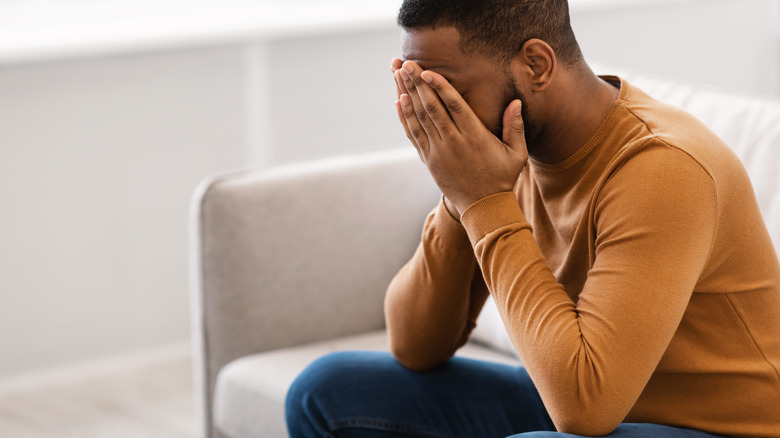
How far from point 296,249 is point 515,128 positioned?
0.73 metres

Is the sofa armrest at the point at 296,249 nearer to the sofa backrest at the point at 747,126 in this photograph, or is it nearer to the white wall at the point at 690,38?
the sofa backrest at the point at 747,126

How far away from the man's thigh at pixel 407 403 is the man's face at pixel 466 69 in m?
0.38

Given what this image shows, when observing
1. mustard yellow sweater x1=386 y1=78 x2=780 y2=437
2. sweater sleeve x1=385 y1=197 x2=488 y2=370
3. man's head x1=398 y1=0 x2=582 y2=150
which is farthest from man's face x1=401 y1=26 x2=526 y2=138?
sweater sleeve x1=385 y1=197 x2=488 y2=370

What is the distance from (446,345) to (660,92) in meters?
0.64

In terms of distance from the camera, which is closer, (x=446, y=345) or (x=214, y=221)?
(x=446, y=345)

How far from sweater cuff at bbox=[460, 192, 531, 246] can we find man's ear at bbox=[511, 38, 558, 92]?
13cm

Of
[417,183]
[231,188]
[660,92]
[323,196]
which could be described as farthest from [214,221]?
[660,92]

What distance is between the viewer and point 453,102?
44.5 inches

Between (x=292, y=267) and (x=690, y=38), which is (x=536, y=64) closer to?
(x=292, y=267)

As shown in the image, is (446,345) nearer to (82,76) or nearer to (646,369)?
(646,369)

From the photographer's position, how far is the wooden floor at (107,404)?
7.55 ft

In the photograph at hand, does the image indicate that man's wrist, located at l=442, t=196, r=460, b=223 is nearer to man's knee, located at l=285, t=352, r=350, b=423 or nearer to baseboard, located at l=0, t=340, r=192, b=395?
man's knee, located at l=285, t=352, r=350, b=423

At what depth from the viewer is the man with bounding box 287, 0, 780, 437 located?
3.37ft

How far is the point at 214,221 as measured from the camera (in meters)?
1.72
